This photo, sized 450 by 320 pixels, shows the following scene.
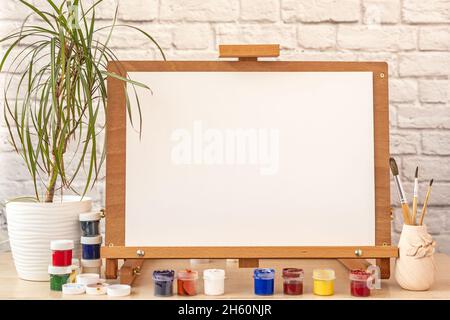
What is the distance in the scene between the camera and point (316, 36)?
1778 mm

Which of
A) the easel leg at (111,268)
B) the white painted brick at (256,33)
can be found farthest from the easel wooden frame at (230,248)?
the white painted brick at (256,33)

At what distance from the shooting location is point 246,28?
1775 mm

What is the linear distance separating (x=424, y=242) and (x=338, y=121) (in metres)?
0.32

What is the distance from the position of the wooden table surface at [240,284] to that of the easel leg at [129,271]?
0.06 ft

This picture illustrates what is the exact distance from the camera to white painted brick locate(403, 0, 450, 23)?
1775mm

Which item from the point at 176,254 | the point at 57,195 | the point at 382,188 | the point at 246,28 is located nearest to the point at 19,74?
the point at 57,195

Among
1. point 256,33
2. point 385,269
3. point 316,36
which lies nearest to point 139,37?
point 256,33

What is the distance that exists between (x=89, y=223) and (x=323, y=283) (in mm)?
530

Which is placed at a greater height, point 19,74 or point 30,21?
point 30,21

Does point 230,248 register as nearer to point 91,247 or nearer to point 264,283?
point 264,283

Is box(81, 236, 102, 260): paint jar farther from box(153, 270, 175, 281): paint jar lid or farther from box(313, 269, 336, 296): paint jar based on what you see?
box(313, 269, 336, 296): paint jar

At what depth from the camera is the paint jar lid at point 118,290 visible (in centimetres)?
118
